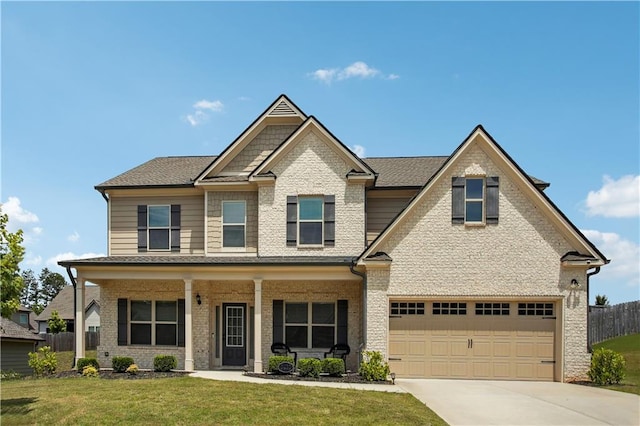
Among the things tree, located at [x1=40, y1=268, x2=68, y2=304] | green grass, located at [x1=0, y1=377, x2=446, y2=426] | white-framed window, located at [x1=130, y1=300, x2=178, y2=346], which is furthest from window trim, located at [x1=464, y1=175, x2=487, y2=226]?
tree, located at [x1=40, y1=268, x2=68, y2=304]

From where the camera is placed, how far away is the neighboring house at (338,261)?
591 inches

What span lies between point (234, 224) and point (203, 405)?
8.50 m

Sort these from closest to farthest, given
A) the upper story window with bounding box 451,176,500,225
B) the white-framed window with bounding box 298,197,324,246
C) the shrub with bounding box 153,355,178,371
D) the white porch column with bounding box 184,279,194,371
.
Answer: the upper story window with bounding box 451,176,500,225 < the shrub with bounding box 153,355,178,371 < the white porch column with bounding box 184,279,194,371 < the white-framed window with bounding box 298,197,324,246

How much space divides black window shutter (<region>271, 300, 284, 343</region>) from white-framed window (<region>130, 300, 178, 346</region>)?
367cm

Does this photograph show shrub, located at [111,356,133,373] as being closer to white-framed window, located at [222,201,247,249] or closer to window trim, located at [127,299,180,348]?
window trim, located at [127,299,180,348]

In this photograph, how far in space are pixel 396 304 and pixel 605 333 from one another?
1613 centimetres

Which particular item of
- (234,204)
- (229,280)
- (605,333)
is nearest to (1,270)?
(229,280)

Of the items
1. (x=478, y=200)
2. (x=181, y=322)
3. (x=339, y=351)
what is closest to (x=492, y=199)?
(x=478, y=200)

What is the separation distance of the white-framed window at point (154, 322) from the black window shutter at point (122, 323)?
8.4 inches

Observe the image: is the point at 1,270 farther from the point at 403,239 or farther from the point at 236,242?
the point at 403,239

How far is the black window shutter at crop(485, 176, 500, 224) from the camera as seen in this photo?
49.9 ft

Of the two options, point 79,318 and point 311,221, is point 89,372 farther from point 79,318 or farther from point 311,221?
point 311,221

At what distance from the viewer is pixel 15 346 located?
84.0 feet

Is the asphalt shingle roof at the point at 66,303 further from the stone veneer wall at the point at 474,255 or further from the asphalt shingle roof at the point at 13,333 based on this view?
the stone veneer wall at the point at 474,255
